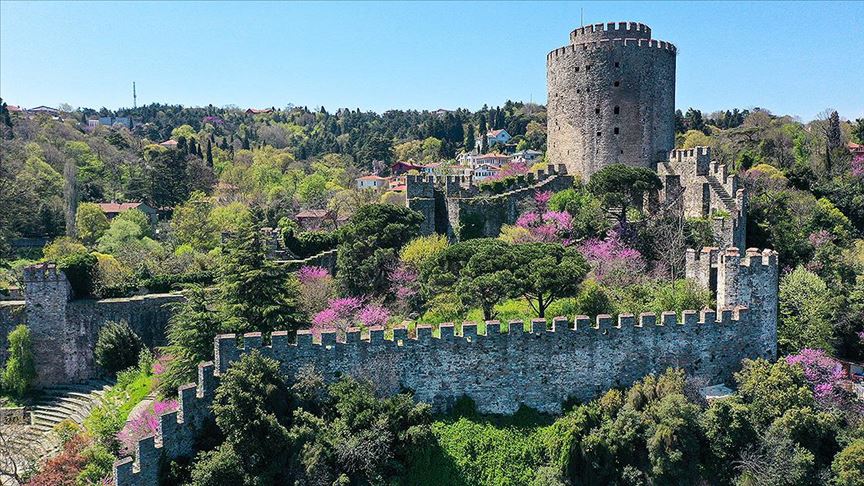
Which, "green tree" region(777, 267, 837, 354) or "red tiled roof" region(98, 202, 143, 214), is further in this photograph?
"red tiled roof" region(98, 202, 143, 214)

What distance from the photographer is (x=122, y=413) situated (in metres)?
20.6

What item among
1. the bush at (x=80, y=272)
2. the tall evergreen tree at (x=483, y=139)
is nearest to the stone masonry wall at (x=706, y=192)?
the bush at (x=80, y=272)

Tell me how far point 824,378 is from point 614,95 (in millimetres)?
16974

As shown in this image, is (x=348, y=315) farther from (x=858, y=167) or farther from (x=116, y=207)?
(x=858, y=167)

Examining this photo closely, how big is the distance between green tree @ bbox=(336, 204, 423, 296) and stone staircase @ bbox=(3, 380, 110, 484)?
985 centimetres

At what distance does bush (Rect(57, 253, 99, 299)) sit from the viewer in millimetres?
26281

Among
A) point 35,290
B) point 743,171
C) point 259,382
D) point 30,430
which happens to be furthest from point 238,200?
point 259,382

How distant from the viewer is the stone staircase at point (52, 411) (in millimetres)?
20703

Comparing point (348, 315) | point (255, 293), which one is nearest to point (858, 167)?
point (348, 315)

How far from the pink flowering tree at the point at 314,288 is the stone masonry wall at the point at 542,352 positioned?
22.0 feet

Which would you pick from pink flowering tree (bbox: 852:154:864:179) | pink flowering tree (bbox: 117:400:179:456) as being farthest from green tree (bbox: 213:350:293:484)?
pink flowering tree (bbox: 852:154:864:179)

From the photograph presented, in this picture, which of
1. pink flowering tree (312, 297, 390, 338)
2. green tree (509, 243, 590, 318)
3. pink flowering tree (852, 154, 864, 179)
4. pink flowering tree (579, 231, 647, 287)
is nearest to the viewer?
green tree (509, 243, 590, 318)

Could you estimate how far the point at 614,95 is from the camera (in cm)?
3162

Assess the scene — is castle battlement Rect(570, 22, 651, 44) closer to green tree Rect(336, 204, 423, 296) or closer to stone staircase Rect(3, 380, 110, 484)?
green tree Rect(336, 204, 423, 296)
